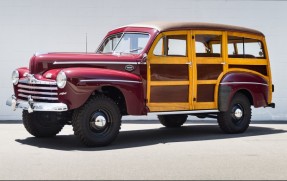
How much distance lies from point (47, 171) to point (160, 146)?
8.56 ft

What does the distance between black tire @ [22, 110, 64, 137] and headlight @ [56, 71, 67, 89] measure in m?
1.23

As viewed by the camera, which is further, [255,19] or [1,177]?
[255,19]

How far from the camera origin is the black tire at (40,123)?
915 cm

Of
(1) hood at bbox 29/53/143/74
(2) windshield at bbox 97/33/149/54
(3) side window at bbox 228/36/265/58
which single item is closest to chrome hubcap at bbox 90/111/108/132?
(1) hood at bbox 29/53/143/74

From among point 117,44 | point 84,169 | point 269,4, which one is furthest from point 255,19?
point 84,169

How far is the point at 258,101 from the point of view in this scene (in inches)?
423

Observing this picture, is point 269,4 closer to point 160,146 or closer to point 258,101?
point 258,101

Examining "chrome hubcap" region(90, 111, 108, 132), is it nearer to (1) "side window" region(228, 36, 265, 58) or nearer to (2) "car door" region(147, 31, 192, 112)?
(2) "car door" region(147, 31, 192, 112)

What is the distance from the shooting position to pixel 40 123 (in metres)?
9.24

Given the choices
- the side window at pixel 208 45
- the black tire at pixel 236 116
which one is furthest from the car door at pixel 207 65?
the black tire at pixel 236 116

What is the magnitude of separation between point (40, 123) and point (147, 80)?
1.95 metres

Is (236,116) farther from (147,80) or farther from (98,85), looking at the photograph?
(98,85)

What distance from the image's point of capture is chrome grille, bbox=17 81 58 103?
8037mm

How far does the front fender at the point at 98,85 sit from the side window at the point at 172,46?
73 cm
